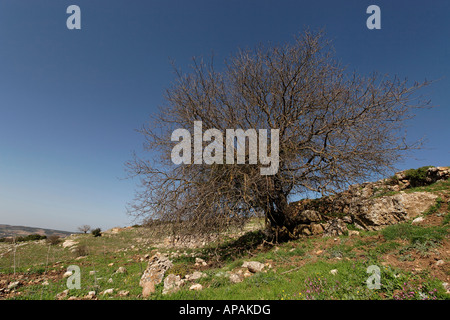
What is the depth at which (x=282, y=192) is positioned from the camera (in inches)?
330

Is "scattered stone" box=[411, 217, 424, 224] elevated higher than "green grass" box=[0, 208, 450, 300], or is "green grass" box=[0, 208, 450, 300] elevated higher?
"scattered stone" box=[411, 217, 424, 224]

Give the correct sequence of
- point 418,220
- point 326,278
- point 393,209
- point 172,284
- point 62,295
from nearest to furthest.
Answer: point 326,278 < point 172,284 < point 62,295 < point 418,220 < point 393,209

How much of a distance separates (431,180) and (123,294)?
14.5 metres

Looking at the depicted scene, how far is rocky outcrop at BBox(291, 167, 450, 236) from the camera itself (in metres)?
6.94

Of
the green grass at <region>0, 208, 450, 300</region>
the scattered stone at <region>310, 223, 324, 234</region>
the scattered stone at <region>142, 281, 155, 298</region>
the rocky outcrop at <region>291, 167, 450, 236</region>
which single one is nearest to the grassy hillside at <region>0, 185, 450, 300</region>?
the green grass at <region>0, 208, 450, 300</region>

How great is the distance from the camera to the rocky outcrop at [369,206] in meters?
6.94

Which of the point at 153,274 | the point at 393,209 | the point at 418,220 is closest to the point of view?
the point at 153,274

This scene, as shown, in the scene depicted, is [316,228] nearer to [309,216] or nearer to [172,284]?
[309,216]

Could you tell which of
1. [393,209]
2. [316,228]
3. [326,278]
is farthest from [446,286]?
[316,228]

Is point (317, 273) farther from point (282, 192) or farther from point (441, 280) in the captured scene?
point (282, 192)

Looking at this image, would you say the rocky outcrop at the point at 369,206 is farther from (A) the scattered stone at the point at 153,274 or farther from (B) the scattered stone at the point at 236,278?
(A) the scattered stone at the point at 153,274

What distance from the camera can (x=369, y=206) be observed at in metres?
7.35

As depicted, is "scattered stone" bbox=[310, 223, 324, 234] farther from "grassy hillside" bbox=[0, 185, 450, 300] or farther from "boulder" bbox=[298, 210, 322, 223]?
"grassy hillside" bbox=[0, 185, 450, 300]
